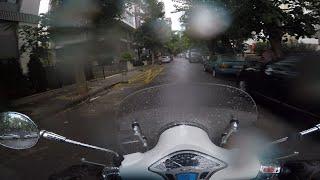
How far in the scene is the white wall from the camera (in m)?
21.8

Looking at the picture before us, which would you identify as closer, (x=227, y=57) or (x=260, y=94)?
(x=260, y=94)

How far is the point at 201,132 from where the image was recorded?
241 centimetres

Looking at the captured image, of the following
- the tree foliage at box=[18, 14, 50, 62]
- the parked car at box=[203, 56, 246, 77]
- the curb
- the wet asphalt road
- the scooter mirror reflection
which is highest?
the tree foliage at box=[18, 14, 50, 62]

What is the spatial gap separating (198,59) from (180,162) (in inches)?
2338

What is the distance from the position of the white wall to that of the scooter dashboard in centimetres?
2053

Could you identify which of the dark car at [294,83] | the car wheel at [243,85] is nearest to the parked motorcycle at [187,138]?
the dark car at [294,83]

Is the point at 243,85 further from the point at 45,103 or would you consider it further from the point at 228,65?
the point at 228,65

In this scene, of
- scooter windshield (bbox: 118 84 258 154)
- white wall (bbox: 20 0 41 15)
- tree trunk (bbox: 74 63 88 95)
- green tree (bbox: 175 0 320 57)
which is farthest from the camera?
green tree (bbox: 175 0 320 57)

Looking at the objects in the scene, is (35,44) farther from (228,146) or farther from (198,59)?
(198,59)

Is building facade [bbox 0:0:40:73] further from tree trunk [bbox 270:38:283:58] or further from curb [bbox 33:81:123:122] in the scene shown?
tree trunk [bbox 270:38:283:58]

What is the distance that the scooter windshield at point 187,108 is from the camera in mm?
2768

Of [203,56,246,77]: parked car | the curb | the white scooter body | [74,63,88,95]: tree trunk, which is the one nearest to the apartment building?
[74,63,88,95]: tree trunk

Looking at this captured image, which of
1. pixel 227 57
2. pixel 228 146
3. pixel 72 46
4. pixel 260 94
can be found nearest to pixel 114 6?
pixel 72 46

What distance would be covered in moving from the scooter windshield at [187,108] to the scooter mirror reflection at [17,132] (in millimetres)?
594
